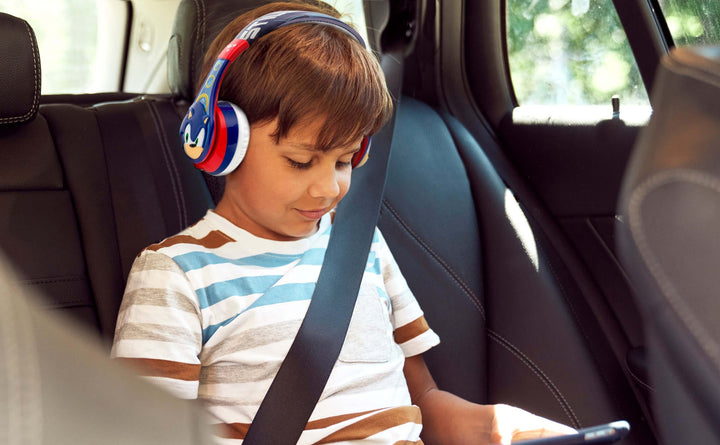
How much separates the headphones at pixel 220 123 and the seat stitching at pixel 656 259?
581mm

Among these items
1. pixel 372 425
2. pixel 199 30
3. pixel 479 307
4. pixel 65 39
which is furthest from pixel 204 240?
pixel 65 39

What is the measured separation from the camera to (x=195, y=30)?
1.47m

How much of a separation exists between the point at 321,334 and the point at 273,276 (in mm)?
110

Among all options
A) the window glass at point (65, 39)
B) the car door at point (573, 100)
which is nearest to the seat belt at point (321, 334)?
the car door at point (573, 100)

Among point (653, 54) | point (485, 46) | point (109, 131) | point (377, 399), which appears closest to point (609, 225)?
point (653, 54)

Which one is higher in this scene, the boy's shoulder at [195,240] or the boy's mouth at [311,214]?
the boy's mouth at [311,214]

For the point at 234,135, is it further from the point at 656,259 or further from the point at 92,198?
the point at 656,259

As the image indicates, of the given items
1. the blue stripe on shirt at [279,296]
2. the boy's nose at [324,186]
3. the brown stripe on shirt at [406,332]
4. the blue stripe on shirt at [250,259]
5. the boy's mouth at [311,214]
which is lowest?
the brown stripe on shirt at [406,332]

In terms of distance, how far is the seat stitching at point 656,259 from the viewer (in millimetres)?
653

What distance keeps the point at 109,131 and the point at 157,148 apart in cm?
9

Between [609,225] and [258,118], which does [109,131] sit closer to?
[258,118]

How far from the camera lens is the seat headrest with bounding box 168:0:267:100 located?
4.81 feet

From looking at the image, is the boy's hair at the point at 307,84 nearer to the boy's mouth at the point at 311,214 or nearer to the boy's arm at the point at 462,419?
the boy's mouth at the point at 311,214

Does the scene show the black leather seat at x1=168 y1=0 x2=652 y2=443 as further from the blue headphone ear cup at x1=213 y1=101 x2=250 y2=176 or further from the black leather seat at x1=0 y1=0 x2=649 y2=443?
the blue headphone ear cup at x1=213 y1=101 x2=250 y2=176
